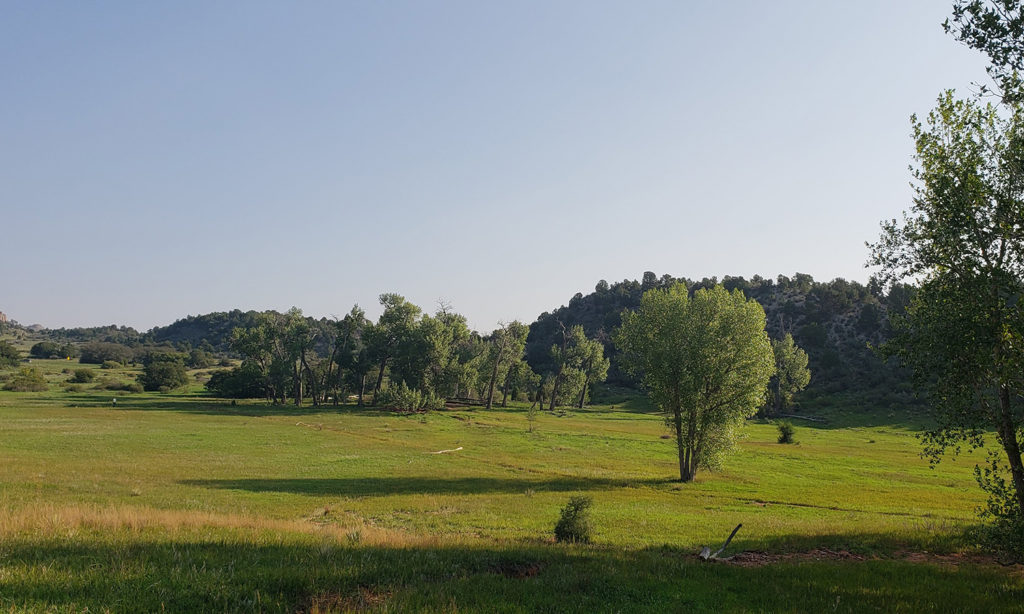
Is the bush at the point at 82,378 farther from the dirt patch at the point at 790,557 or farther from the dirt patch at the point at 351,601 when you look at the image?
the dirt patch at the point at 790,557

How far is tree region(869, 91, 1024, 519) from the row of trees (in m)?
90.9

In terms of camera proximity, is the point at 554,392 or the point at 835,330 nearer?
the point at 554,392

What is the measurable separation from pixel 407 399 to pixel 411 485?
6118 cm

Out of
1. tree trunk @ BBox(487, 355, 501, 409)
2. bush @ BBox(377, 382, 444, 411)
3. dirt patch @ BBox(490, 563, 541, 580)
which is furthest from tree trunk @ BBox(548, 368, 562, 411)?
dirt patch @ BBox(490, 563, 541, 580)

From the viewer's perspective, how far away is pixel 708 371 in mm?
43250

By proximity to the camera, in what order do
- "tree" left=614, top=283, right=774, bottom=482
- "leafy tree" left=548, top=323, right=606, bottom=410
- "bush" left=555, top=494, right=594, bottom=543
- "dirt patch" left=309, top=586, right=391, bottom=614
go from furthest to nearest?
"leafy tree" left=548, top=323, right=606, bottom=410
"tree" left=614, top=283, right=774, bottom=482
"bush" left=555, top=494, right=594, bottom=543
"dirt patch" left=309, top=586, right=391, bottom=614

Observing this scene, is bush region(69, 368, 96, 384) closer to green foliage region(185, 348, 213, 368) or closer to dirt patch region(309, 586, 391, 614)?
green foliage region(185, 348, 213, 368)

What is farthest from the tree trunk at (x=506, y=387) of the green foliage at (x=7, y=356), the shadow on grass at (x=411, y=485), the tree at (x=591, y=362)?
the green foliage at (x=7, y=356)

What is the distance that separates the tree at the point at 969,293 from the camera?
14.4 metres

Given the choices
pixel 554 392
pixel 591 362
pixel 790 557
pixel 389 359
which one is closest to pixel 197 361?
pixel 389 359

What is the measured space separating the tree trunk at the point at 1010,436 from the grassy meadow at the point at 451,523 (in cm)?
282

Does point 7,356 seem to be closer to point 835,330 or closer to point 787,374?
point 787,374

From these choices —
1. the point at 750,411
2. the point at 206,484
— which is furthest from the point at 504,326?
the point at 206,484

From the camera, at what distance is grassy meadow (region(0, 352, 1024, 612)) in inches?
372
